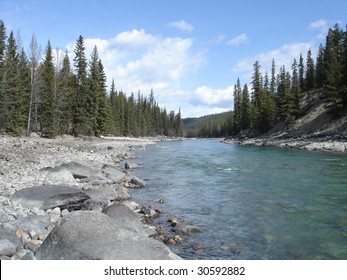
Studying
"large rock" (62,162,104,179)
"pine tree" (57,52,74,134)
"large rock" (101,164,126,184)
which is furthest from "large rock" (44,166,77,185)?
"pine tree" (57,52,74,134)

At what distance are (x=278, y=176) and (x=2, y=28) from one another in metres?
38.2

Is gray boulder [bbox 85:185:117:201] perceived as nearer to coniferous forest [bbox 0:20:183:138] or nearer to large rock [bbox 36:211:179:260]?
large rock [bbox 36:211:179:260]

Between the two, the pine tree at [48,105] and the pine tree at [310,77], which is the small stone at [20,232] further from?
the pine tree at [310,77]

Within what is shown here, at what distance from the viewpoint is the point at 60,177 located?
610 inches

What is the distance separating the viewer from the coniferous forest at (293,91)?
5375cm

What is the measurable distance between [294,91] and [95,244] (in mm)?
67870

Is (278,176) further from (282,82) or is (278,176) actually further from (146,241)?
(282,82)

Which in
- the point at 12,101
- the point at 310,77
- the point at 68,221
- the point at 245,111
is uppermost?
the point at 310,77

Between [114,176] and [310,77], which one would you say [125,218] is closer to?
[114,176]

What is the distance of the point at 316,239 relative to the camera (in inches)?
363

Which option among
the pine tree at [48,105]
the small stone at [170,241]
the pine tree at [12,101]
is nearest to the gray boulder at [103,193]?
the small stone at [170,241]

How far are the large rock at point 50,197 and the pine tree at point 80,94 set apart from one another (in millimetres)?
41836

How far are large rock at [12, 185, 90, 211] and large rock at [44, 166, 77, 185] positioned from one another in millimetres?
3802

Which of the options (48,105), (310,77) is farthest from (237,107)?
(48,105)
